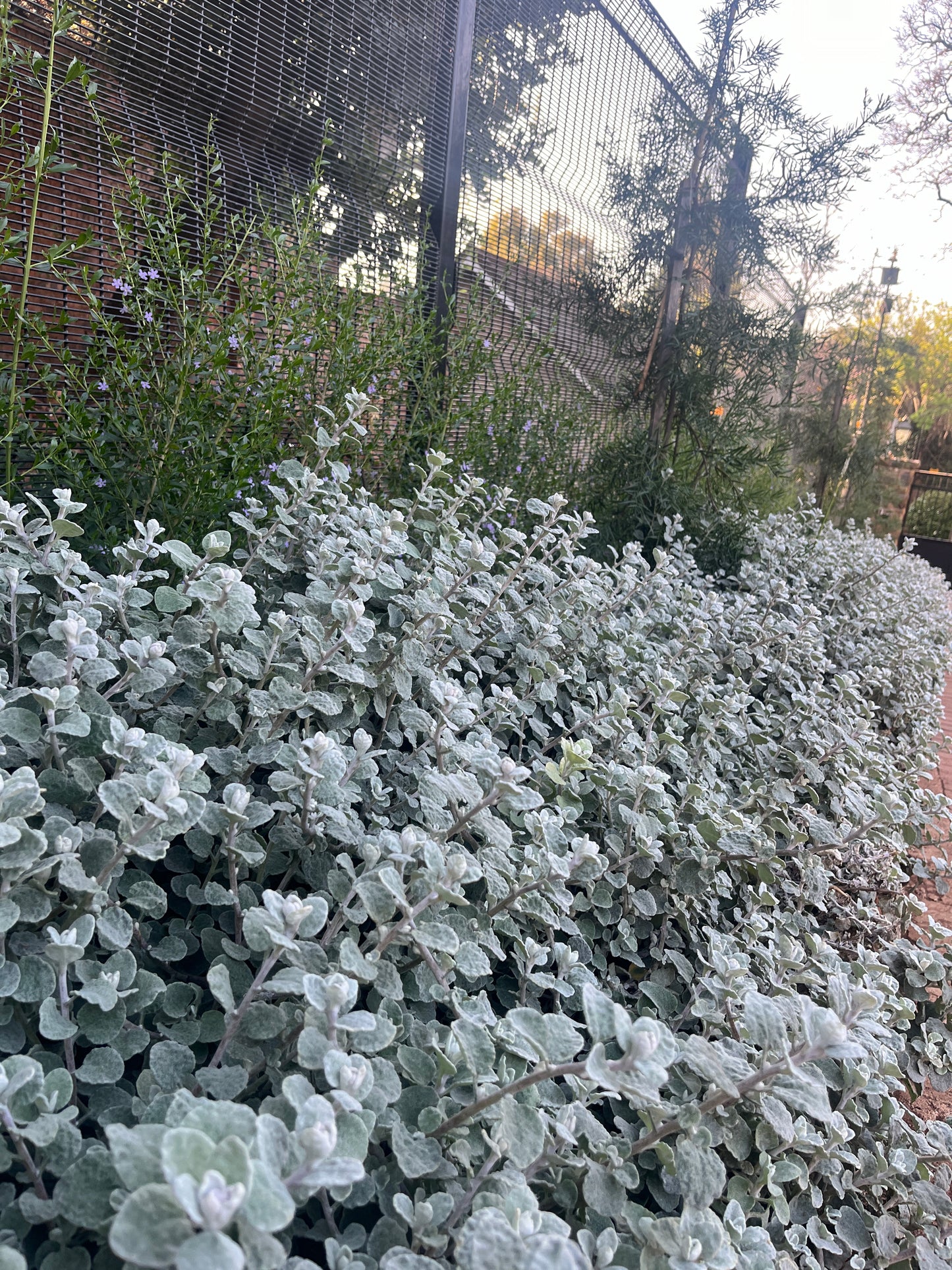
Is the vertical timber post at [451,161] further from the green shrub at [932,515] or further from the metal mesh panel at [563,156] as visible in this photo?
the green shrub at [932,515]

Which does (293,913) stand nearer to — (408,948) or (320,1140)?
(320,1140)

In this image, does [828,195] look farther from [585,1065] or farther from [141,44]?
[585,1065]

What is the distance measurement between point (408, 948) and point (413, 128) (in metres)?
3.87

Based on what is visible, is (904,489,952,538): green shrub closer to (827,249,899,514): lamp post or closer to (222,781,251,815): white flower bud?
(827,249,899,514): lamp post

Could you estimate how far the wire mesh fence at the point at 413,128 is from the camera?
8.62 ft

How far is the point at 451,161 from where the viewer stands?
12.9 ft

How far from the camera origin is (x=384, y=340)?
300 cm

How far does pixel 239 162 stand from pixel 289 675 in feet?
8.43

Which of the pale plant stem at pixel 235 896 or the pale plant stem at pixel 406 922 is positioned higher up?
the pale plant stem at pixel 406 922

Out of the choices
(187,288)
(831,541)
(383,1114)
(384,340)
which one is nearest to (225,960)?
(383,1114)

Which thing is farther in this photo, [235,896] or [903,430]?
[903,430]

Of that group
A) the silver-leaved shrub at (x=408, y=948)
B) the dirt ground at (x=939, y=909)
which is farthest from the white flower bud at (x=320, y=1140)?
the dirt ground at (x=939, y=909)

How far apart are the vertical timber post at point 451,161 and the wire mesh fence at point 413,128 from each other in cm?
1

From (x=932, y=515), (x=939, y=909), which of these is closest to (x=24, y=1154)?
(x=939, y=909)
